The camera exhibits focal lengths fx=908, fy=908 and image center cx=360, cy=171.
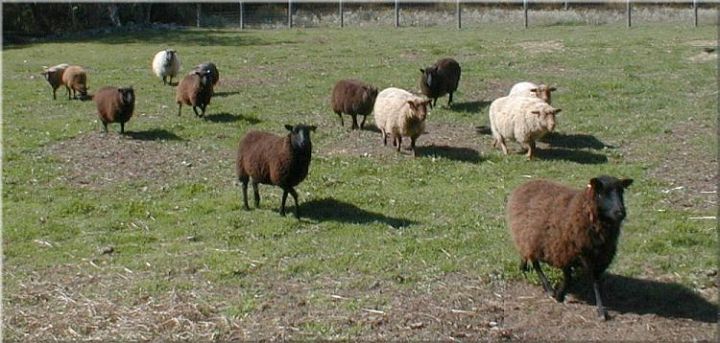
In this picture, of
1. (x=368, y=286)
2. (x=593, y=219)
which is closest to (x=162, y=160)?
(x=368, y=286)

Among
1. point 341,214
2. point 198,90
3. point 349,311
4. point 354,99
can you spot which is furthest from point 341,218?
point 198,90

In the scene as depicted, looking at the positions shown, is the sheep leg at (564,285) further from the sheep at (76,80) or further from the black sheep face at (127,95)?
the sheep at (76,80)

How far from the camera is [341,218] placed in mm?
12023

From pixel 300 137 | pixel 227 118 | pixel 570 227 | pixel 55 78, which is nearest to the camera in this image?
pixel 570 227

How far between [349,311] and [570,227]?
2226 mm

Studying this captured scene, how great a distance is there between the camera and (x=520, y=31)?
3669 centimetres

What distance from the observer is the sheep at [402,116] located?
51.1ft

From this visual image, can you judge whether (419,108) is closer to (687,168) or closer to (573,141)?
(573,141)

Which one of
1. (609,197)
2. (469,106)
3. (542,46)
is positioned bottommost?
(609,197)

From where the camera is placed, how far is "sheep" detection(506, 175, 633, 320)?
26.8 ft

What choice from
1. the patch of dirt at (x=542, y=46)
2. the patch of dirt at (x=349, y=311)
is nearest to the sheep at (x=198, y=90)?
the patch of dirt at (x=349, y=311)

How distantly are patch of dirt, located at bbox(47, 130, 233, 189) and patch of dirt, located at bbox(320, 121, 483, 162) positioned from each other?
217cm

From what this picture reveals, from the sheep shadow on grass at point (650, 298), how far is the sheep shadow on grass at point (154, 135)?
9.83 meters

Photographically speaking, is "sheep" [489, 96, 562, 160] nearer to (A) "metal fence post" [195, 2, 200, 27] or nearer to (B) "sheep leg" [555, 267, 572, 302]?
(B) "sheep leg" [555, 267, 572, 302]
